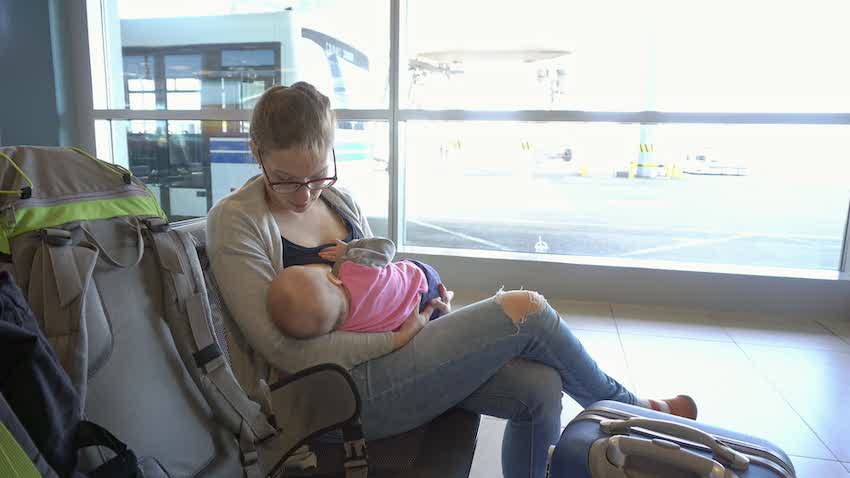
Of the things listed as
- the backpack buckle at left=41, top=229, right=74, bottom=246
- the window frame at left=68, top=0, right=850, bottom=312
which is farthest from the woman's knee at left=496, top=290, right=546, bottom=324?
the window frame at left=68, top=0, right=850, bottom=312

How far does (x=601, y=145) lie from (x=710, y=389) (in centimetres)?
215

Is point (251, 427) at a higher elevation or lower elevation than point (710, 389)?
higher

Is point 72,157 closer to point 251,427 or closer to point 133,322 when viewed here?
point 133,322

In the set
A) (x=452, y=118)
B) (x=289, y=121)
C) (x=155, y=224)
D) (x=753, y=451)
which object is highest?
(x=452, y=118)

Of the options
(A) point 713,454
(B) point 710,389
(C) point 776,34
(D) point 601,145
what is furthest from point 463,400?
(C) point 776,34

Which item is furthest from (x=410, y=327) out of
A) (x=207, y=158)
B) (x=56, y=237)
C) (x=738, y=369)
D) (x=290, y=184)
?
(x=207, y=158)

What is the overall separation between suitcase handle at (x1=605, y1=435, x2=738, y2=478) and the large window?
237 centimetres

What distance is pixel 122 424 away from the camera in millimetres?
765

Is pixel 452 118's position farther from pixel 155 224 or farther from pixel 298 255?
pixel 155 224

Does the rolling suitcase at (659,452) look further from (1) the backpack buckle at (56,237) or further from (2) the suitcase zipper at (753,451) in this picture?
(1) the backpack buckle at (56,237)

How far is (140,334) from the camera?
84 cm

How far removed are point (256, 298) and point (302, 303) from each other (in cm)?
10

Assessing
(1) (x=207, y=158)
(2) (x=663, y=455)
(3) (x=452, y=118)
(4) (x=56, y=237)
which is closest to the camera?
(4) (x=56, y=237)

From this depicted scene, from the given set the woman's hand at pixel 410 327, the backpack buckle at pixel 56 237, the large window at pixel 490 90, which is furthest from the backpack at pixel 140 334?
the large window at pixel 490 90
